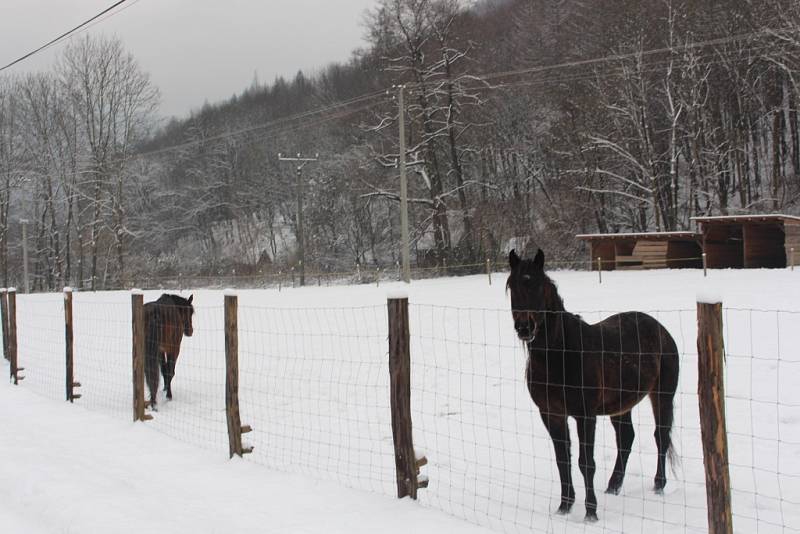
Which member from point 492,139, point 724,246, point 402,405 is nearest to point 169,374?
point 402,405

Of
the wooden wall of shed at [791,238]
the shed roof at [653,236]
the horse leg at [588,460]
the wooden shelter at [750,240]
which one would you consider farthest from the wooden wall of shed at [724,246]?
the horse leg at [588,460]

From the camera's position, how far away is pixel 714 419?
304cm

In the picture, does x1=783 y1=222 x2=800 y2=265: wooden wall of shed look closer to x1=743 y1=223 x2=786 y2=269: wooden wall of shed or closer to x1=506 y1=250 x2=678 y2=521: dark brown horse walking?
x1=743 y1=223 x2=786 y2=269: wooden wall of shed

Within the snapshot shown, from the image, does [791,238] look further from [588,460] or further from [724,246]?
[588,460]

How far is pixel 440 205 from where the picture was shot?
31766mm

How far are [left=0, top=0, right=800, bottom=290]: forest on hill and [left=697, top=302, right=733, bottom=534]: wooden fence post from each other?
2542 cm

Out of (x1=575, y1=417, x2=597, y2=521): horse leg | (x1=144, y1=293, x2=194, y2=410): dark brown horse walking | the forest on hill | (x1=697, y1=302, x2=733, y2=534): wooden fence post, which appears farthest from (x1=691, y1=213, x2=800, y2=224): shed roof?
(x1=697, y1=302, x2=733, y2=534): wooden fence post

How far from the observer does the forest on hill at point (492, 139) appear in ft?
90.5

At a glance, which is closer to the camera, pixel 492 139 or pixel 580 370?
pixel 580 370

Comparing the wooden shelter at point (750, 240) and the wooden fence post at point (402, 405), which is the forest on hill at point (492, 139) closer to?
the wooden shelter at point (750, 240)

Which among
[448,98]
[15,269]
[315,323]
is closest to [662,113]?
[448,98]

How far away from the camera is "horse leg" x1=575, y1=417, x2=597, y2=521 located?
409 cm

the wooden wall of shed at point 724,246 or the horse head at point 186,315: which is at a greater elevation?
the wooden wall of shed at point 724,246

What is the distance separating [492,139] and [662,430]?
33.0 metres
